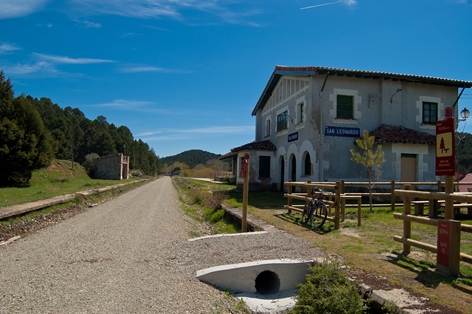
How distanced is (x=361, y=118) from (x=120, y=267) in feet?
46.5

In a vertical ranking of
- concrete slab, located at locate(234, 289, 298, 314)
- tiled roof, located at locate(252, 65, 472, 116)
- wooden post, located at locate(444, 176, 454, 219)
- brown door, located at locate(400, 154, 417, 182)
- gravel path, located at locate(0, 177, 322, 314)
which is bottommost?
concrete slab, located at locate(234, 289, 298, 314)

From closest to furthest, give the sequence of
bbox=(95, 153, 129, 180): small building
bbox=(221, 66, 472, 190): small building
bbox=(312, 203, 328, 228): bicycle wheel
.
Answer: bbox=(312, 203, 328, 228): bicycle wheel < bbox=(221, 66, 472, 190): small building < bbox=(95, 153, 129, 180): small building

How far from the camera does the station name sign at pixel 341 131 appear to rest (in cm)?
1628

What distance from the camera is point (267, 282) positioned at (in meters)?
5.81

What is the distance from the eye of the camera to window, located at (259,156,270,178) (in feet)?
72.7

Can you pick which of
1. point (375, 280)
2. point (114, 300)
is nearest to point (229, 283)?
point (114, 300)

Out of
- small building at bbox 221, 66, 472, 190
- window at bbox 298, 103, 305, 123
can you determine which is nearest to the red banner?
small building at bbox 221, 66, 472, 190

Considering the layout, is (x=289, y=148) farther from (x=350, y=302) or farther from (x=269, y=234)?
(x=350, y=302)

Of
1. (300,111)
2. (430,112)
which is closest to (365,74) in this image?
(300,111)

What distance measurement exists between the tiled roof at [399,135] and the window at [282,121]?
213 inches

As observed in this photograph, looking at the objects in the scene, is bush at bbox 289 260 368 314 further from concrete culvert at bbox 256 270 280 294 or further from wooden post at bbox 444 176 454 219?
wooden post at bbox 444 176 454 219

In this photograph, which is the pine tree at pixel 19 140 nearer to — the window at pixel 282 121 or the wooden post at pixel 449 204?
the window at pixel 282 121

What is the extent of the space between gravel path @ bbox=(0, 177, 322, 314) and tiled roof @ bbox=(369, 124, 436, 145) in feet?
32.0

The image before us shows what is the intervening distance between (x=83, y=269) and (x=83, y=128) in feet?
290
